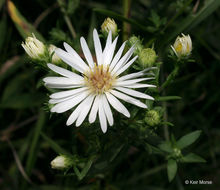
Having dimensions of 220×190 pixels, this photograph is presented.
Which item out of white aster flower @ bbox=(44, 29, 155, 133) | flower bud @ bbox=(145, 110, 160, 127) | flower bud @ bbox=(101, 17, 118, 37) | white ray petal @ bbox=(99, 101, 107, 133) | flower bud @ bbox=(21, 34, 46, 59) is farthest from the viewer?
flower bud @ bbox=(101, 17, 118, 37)

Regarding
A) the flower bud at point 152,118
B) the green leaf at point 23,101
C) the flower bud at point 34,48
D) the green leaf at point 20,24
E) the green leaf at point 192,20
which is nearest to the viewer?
the flower bud at point 152,118

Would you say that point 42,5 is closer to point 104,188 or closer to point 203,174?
point 104,188

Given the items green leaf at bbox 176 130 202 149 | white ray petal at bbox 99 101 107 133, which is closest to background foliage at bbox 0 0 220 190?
green leaf at bbox 176 130 202 149

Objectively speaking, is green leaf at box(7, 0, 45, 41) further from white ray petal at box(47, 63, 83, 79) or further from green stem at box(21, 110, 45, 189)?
A: white ray petal at box(47, 63, 83, 79)

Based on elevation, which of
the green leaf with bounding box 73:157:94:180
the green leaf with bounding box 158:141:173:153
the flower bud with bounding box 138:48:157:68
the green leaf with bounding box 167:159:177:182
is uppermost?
the flower bud with bounding box 138:48:157:68

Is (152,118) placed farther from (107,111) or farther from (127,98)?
(107,111)

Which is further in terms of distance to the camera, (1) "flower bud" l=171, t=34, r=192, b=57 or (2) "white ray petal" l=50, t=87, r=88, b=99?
(1) "flower bud" l=171, t=34, r=192, b=57

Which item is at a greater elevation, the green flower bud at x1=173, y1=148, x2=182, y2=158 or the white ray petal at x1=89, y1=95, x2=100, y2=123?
the white ray petal at x1=89, y1=95, x2=100, y2=123

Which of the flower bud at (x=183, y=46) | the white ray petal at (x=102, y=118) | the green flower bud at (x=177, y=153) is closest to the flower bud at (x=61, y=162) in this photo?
the white ray petal at (x=102, y=118)

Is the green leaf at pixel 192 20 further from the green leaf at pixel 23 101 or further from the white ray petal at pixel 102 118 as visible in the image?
the green leaf at pixel 23 101
